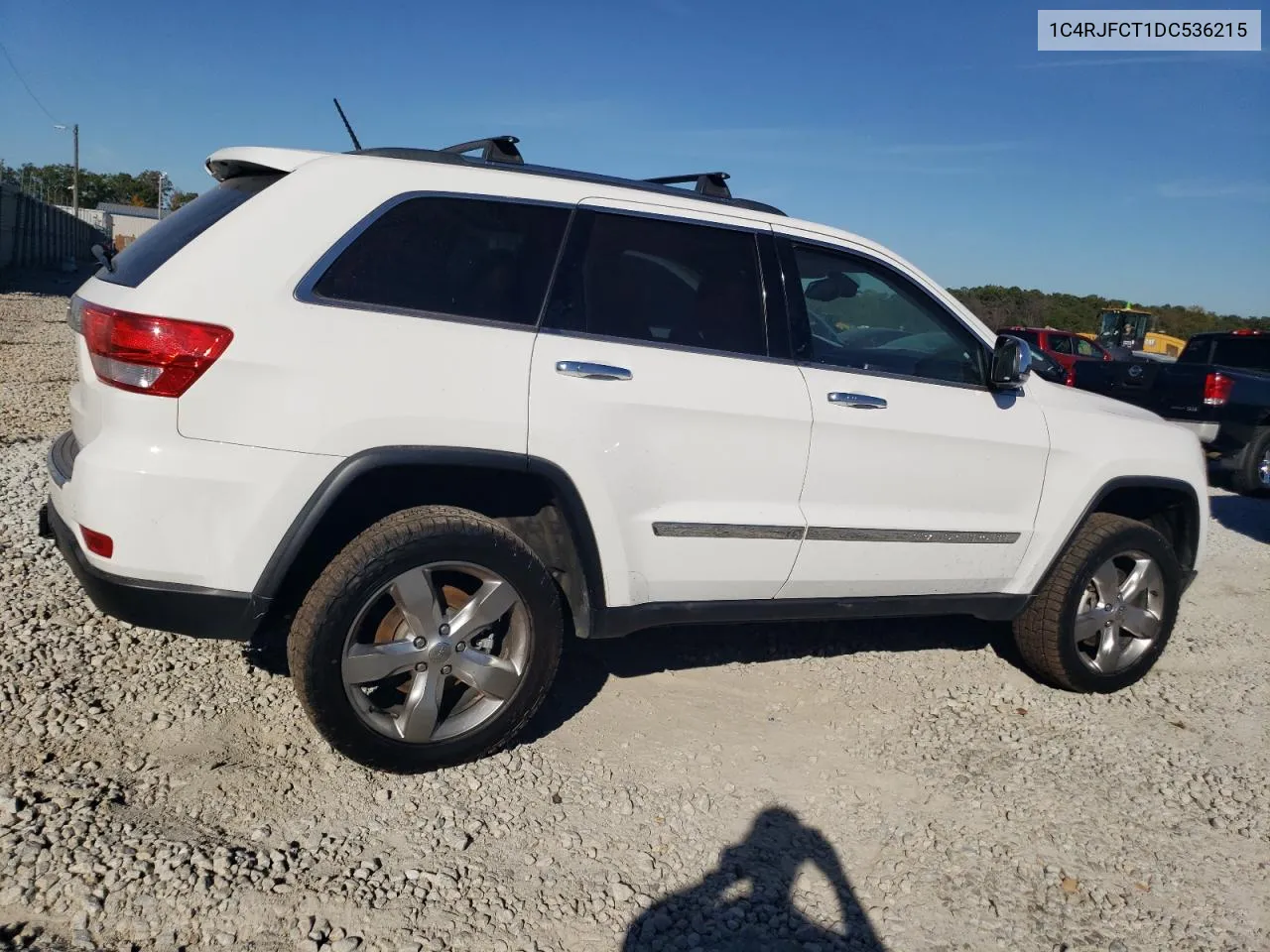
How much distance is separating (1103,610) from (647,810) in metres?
2.42

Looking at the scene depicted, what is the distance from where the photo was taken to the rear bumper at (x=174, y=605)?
2861 mm

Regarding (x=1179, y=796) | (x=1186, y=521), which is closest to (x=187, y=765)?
(x=1179, y=796)

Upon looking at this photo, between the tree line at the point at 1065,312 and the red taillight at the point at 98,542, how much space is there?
37.0 m

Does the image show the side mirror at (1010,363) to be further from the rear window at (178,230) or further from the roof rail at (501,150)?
the rear window at (178,230)

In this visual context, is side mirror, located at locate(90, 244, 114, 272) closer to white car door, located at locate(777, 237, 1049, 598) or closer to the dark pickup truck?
white car door, located at locate(777, 237, 1049, 598)

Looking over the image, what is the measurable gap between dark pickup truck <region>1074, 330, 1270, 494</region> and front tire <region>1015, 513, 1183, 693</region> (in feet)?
20.9

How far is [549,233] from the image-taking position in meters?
3.37

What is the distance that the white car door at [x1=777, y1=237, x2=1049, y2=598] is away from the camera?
145 inches

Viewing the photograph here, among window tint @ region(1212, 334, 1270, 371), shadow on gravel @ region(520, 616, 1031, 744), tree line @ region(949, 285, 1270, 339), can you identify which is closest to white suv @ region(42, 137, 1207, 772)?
shadow on gravel @ region(520, 616, 1031, 744)

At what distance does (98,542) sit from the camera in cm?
284

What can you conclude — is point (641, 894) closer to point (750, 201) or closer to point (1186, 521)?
point (750, 201)

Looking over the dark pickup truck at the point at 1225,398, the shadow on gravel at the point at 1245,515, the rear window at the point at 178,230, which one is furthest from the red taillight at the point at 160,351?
the dark pickup truck at the point at 1225,398

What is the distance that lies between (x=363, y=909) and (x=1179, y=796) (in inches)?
114

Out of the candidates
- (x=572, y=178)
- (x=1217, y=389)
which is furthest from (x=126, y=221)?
(x=572, y=178)
